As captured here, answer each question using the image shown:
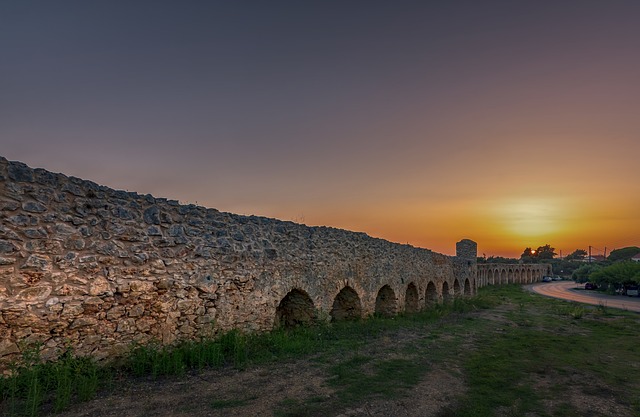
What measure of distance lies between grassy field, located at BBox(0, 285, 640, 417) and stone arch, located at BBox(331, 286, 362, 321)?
145 centimetres

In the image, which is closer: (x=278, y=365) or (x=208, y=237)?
(x=278, y=365)

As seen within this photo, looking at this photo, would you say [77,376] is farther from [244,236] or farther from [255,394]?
[244,236]

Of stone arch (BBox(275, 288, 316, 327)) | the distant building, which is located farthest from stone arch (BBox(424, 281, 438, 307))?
the distant building

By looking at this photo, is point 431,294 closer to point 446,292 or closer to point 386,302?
point 446,292

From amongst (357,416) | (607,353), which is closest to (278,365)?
(357,416)

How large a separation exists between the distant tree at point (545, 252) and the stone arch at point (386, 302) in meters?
137

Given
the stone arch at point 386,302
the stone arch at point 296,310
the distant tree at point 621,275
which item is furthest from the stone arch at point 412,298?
the distant tree at point 621,275

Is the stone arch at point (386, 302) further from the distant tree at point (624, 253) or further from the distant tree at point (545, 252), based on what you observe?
the distant tree at point (545, 252)

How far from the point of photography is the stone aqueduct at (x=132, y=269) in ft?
15.1

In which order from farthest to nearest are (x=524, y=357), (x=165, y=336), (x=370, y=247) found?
(x=370, y=247) → (x=524, y=357) → (x=165, y=336)

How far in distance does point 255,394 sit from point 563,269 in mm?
120844

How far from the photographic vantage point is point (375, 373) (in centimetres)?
610

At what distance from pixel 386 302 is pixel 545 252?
140915 millimetres

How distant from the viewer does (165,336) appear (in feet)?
19.9
